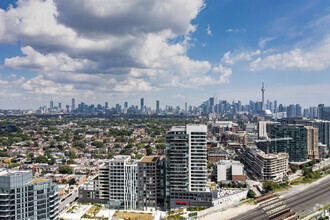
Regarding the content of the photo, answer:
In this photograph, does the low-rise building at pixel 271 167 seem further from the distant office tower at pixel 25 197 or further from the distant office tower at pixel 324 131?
the distant office tower at pixel 25 197

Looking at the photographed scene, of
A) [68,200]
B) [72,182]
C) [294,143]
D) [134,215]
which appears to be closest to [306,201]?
[294,143]

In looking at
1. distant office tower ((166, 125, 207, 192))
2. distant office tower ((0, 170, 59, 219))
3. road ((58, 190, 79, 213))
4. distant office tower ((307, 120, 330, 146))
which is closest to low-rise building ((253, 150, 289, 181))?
distant office tower ((166, 125, 207, 192))

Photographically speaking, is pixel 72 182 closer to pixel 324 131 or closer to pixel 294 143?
pixel 294 143

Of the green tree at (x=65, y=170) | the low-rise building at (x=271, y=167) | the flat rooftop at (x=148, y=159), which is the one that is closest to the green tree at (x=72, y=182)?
the green tree at (x=65, y=170)

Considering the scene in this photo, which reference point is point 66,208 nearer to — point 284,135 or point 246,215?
point 246,215

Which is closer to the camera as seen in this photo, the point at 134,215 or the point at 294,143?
the point at 134,215

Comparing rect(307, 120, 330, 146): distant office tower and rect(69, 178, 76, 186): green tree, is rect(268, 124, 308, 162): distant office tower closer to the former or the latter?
rect(307, 120, 330, 146): distant office tower
